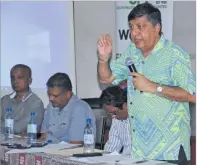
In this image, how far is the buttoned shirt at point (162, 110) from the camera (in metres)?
2.71

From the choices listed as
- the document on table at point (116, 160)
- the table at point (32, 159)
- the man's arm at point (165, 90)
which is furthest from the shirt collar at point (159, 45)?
the table at point (32, 159)

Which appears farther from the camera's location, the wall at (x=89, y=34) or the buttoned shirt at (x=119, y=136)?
the wall at (x=89, y=34)

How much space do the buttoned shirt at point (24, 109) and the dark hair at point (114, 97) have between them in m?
1.00

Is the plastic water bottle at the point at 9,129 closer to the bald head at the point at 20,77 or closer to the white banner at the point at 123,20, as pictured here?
the bald head at the point at 20,77

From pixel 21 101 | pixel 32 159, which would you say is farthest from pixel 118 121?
pixel 21 101

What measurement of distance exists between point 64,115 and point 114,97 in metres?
0.47

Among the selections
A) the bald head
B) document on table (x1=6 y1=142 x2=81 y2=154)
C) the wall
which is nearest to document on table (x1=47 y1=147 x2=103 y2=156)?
document on table (x1=6 y1=142 x2=81 y2=154)

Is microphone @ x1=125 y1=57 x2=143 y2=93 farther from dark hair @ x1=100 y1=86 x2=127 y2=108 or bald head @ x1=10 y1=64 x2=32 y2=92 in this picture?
bald head @ x1=10 y1=64 x2=32 y2=92

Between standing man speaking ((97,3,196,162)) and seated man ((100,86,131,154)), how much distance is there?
0.75 m

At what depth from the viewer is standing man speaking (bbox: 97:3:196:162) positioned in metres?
2.67

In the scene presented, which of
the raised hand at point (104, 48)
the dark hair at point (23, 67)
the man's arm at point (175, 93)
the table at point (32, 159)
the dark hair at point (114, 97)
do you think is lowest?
the table at point (32, 159)

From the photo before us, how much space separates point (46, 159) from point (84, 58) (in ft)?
7.63

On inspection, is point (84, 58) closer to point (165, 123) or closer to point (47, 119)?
point (47, 119)

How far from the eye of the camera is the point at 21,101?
4.70 m
